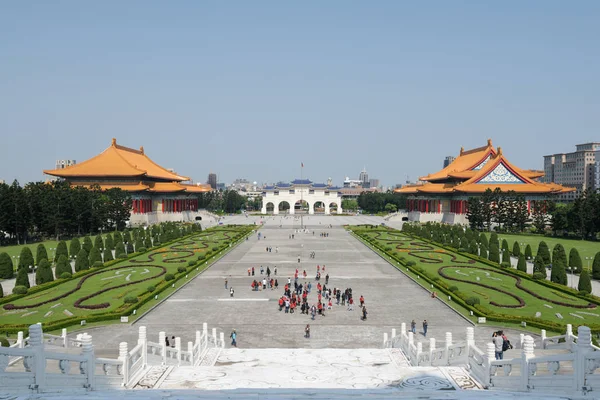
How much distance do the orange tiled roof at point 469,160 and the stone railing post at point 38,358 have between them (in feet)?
308

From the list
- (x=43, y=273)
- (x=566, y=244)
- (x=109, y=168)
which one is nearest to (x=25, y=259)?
(x=43, y=273)

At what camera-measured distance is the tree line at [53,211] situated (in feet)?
194

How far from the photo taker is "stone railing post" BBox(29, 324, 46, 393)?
13234mm

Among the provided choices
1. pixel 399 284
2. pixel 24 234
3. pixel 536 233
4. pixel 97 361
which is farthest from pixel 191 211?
pixel 97 361

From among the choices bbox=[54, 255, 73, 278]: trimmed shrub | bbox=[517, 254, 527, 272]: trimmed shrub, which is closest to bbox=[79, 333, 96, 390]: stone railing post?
bbox=[54, 255, 73, 278]: trimmed shrub

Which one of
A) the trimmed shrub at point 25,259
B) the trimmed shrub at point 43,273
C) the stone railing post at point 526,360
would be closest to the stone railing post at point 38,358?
the stone railing post at point 526,360

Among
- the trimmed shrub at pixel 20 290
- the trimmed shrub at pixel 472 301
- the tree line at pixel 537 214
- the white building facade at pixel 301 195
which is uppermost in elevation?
the white building facade at pixel 301 195

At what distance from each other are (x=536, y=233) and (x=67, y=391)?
2902 inches

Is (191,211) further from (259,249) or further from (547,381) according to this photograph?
(547,381)

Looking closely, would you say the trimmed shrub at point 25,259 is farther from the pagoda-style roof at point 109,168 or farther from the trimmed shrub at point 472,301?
the pagoda-style roof at point 109,168

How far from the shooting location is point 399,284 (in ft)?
131

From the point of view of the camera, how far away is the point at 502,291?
36.1 meters

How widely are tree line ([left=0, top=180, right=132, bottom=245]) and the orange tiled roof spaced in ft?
196

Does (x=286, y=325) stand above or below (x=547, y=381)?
below
